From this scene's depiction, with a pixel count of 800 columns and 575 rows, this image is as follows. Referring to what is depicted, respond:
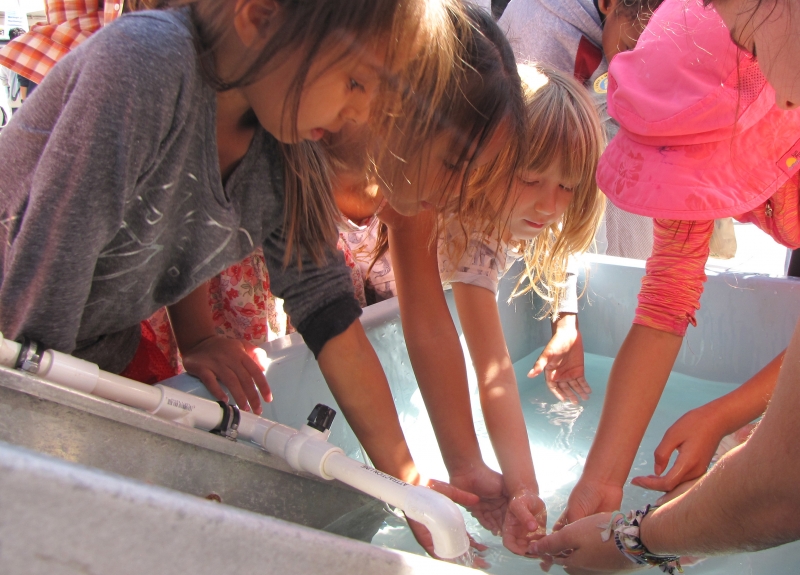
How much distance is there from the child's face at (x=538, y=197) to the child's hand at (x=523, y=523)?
0.47 m

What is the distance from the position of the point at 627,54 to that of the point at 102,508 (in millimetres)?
1012

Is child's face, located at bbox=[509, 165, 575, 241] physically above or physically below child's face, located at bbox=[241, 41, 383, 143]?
below

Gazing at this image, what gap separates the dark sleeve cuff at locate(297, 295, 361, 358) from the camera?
954mm

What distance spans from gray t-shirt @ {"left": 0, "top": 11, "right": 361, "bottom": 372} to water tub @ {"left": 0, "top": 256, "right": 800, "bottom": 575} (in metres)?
0.17

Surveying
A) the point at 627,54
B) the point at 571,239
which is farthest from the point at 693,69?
the point at 571,239

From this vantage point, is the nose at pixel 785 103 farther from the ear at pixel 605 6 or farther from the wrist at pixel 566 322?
the ear at pixel 605 6

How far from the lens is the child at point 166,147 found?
1.98ft

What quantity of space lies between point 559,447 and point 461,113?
78 centimetres

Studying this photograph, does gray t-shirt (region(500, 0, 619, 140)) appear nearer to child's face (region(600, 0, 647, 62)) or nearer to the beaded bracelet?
child's face (region(600, 0, 647, 62))

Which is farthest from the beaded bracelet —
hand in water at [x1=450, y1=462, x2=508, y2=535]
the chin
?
the chin

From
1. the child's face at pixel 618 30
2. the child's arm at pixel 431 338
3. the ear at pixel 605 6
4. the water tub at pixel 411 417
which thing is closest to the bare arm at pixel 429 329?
the child's arm at pixel 431 338

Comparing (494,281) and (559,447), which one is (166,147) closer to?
(494,281)

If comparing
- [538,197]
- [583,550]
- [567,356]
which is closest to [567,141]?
[538,197]

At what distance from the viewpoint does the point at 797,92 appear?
646mm
